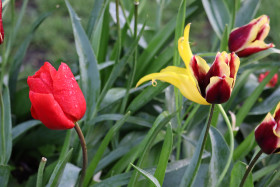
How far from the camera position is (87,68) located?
1000mm

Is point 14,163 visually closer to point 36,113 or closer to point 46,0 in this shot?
point 36,113

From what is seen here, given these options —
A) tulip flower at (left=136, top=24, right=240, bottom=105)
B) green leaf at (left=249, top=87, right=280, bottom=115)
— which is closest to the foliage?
green leaf at (left=249, top=87, right=280, bottom=115)

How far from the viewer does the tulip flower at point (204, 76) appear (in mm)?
625

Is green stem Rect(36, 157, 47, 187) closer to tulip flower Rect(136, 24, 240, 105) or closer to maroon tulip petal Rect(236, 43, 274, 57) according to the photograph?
tulip flower Rect(136, 24, 240, 105)

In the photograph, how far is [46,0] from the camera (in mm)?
2578

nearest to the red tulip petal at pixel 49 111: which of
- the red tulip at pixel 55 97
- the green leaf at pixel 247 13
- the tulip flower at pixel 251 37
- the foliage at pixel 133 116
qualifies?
the red tulip at pixel 55 97

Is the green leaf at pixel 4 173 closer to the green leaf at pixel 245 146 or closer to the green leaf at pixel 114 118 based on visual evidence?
the green leaf at pixel 114 118

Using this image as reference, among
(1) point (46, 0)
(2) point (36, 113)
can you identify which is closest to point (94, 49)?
(2) point (36, 113)

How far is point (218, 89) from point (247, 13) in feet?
2.02

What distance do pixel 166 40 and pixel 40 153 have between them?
50 centimetres

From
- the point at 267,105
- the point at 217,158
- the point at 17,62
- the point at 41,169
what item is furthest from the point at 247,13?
the point at 41,169

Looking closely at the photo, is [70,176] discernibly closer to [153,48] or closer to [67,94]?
[67,94]

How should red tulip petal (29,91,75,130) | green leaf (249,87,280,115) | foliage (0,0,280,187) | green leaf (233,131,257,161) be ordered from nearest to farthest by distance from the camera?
red tulip petal (29,91,75,130)
foliage (0,0,280,187)
green leaf (233,131,257,161)
green leaf (249,87,280,115)

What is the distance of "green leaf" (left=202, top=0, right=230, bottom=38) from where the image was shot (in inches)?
45.9
